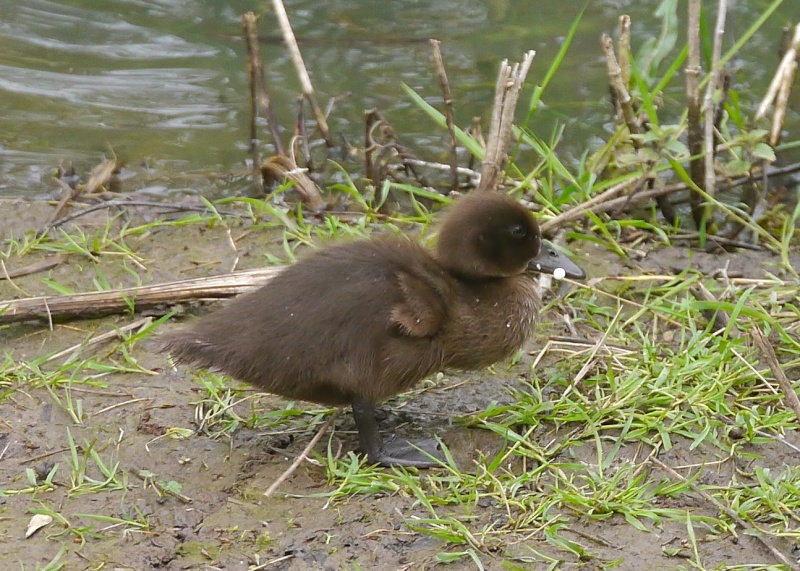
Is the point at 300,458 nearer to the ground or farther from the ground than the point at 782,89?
nearer to the ground

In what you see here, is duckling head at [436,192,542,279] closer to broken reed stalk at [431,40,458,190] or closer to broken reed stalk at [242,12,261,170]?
broken reed stalk at [431,40,458,190]

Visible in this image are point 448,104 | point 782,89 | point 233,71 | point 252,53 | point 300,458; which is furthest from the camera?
point 233,71

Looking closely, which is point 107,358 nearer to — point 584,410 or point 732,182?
point 584,410

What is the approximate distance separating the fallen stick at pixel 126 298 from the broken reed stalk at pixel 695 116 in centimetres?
219

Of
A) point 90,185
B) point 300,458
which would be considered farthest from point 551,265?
point 90,185

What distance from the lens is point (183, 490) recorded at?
3795 mm

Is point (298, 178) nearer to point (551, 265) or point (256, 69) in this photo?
point (256, 69)

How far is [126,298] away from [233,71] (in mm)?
4189

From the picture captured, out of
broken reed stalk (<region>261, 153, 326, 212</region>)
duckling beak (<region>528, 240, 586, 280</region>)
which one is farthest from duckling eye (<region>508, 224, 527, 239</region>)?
broken reed stalk (<region>261, 153, 326, 212</region>)

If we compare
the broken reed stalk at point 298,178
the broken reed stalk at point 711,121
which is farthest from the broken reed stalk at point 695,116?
the broken reed stalk at point 298,178

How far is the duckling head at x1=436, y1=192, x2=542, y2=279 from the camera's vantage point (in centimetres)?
418

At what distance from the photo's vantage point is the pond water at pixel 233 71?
296 inches

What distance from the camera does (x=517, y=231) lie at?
168 inches

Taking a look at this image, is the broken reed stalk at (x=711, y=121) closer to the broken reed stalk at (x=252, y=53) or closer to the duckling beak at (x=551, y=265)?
the duckling beak at (x=551, y=265)
